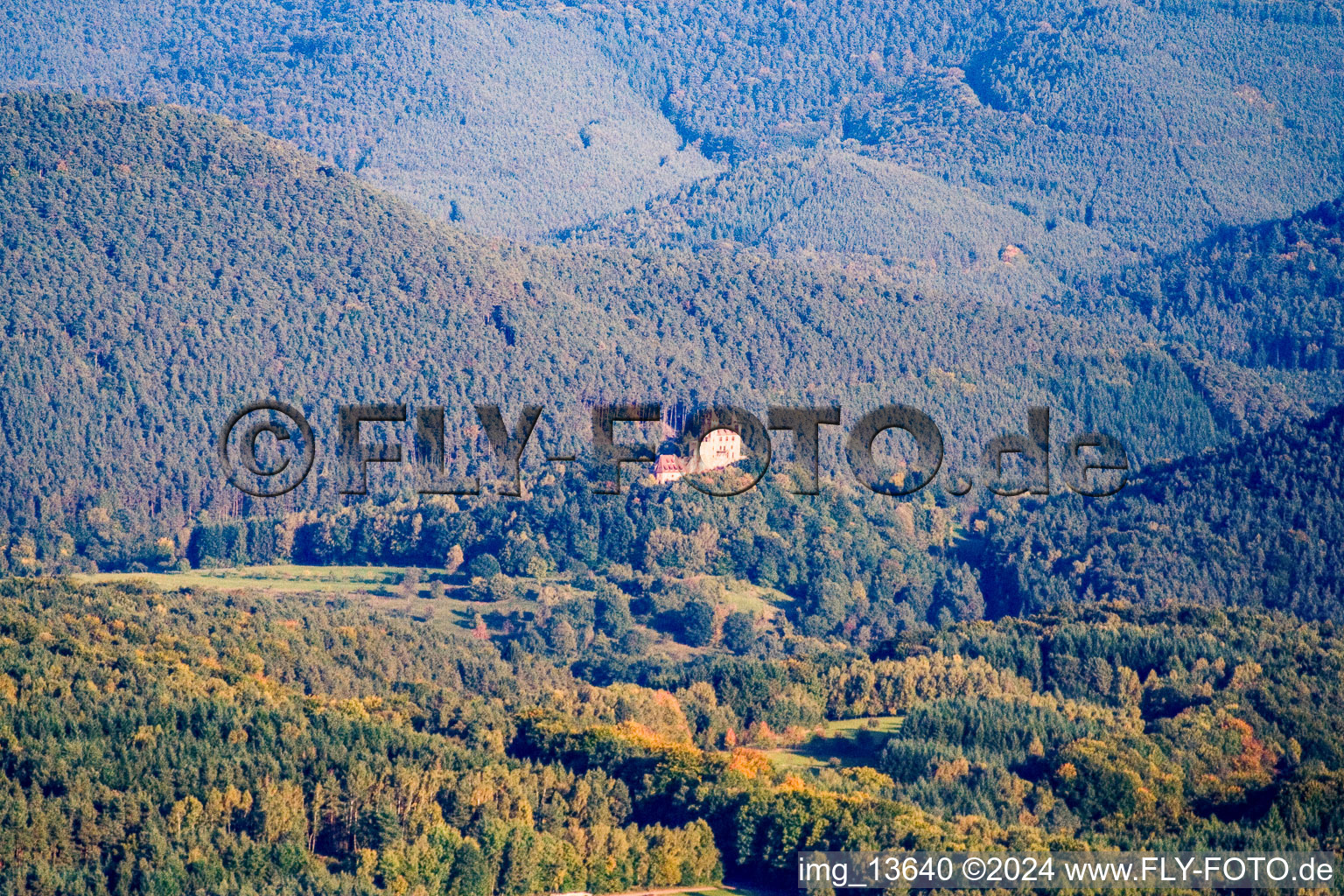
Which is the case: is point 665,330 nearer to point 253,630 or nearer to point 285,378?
point 285,378

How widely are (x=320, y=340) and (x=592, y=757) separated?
4229 inches

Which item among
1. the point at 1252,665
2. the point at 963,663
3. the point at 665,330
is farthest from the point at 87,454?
the point at 1252,665

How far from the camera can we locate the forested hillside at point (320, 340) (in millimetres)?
162625

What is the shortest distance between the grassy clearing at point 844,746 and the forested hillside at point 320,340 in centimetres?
6875

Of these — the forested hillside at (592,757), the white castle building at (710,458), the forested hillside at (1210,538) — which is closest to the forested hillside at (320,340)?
the white castle building at (710,458)

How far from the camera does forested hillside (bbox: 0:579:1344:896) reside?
68625mm

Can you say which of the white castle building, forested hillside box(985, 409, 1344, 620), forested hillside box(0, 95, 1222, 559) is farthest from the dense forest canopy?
the white castle building

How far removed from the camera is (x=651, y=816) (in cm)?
7419

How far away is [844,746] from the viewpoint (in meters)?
87.6

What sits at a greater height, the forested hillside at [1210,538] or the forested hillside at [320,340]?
the forested hillside at [320,340]

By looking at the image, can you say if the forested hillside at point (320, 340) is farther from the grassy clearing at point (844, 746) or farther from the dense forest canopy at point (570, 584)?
the grassy clearing at point (844, 746)

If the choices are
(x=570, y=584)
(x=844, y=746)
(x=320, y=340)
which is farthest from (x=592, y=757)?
(x=320, y=340)

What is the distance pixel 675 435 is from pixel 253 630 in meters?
62.3

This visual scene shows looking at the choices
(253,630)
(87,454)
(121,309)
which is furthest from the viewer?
(121,309)
